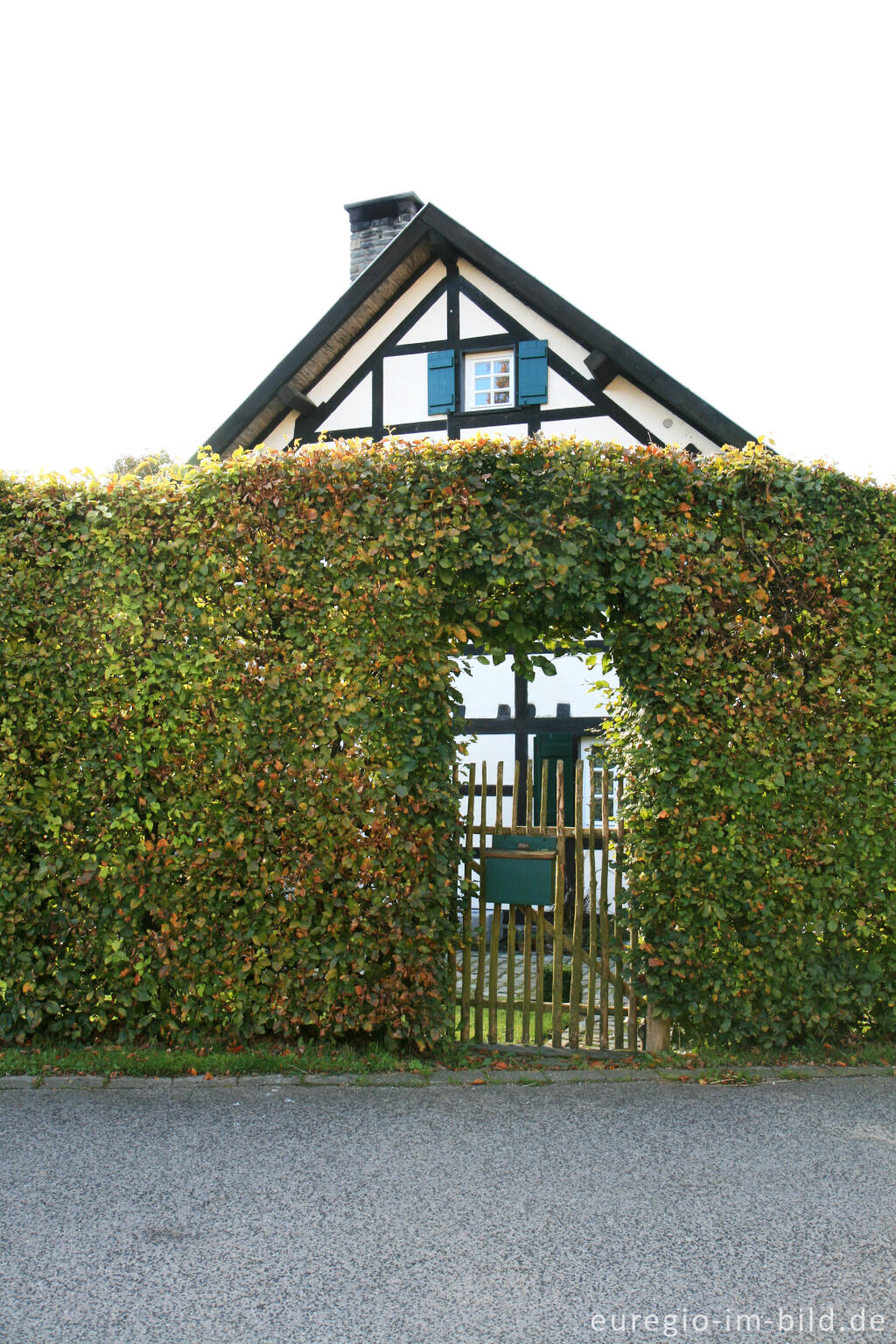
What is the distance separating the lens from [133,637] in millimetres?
5566

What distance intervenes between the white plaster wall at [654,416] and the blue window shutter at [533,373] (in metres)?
0.80

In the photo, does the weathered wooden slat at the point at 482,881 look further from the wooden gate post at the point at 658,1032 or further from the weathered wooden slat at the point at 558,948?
the wooden gate post at the point at 658,1032

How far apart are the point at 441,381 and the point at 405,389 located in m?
0.52

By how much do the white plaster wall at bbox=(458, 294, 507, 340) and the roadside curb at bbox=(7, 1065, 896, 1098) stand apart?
9.32 meters

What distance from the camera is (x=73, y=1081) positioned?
5.21 metres

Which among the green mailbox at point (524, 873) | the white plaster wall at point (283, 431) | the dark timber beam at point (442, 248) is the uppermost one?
the dark timber beam at point (442, 248)

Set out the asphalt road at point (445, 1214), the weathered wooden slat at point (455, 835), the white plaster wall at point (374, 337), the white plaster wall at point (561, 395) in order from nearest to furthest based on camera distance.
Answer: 1. the asphalt road at point (445, 1214)
2. the weathered wooden slat at point (455, 835)
3. the white plaster wall at point (561, 395)
4. the white plaster wall at point (374, 337)

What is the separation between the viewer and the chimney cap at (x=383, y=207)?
1516cm

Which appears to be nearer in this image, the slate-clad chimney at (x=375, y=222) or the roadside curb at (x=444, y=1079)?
the roadside curb at (x=444, y=1079)

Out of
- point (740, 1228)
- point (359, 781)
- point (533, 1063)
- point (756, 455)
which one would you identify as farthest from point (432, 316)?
point (740, 1228)

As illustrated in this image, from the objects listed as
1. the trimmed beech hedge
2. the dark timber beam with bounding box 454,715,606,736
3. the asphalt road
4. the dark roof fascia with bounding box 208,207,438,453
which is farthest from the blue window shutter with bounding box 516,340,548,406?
the asphalt road

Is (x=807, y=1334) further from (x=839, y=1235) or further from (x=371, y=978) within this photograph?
(x=371, y=978)

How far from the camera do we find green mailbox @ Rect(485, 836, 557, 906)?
5.79 meters

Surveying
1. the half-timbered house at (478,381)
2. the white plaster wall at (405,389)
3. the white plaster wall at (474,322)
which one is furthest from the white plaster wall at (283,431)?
the white plaster wall at (474,322)
